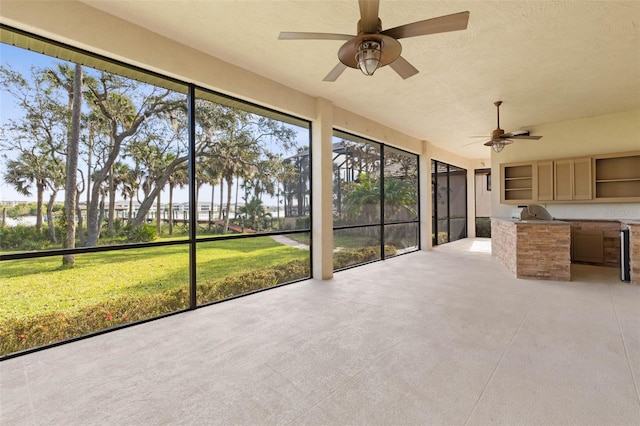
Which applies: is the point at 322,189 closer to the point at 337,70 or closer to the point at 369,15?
the point at 337,70

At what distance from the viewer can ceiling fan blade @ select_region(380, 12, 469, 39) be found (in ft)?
6.51

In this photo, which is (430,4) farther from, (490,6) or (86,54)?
(86,54)

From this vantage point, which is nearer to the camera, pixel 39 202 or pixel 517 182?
pixel 39 202

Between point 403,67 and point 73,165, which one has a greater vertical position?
point 403,67

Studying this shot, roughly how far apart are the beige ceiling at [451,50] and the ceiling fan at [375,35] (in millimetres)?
732

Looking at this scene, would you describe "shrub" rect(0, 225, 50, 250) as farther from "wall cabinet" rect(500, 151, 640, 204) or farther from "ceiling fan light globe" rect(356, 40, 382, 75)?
"wall cabinet" rect(500, 151, 640, 204)

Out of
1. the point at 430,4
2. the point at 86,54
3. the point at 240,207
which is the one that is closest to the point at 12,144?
the point at 86,54

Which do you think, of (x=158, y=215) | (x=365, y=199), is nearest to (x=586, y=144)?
(x=365, y=199)

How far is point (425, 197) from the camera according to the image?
27.4ft

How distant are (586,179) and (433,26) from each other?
20.7ft

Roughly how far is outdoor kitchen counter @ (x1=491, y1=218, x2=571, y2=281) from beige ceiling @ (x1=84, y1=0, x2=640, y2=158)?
2226 millimetres

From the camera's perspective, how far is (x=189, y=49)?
342 cm

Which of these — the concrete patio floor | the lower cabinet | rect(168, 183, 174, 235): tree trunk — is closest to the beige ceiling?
rect(168, 183, 174, 235): tree trunk

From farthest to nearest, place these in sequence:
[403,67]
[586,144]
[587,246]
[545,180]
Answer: [545,180] < [586,144] < [587,246] < [403,67]
